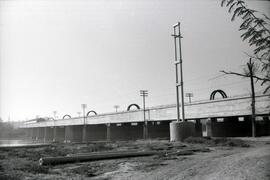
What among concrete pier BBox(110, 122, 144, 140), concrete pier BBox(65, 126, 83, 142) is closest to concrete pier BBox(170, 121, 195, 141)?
concrete pier BBox(110, 122, 144, 140)

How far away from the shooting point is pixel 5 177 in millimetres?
10125

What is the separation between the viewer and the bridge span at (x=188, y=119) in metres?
37.6

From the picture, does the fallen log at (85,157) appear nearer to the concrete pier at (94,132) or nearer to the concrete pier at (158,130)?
the concrete pier at (158,130)

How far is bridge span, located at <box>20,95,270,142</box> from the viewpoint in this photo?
37.6 meters

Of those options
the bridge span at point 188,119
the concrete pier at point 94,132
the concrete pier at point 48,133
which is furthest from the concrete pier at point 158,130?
the concrete pier at point 48,133

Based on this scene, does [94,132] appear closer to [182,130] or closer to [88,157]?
[182,130]

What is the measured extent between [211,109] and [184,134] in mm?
15157

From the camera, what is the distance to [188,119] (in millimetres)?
45531

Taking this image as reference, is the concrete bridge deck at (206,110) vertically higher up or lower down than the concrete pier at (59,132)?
higher up

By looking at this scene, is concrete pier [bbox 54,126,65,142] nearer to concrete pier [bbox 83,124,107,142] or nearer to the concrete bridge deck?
concrete pier [bbox 83,124,107,142]

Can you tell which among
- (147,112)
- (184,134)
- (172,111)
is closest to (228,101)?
(172,111)

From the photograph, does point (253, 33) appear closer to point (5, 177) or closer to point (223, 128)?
point (5, 177)

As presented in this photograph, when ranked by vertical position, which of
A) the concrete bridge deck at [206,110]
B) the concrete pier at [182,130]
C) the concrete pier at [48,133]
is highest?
the concrete bridge deck at [206,110]

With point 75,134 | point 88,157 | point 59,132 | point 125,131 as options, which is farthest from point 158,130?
point 59,132
